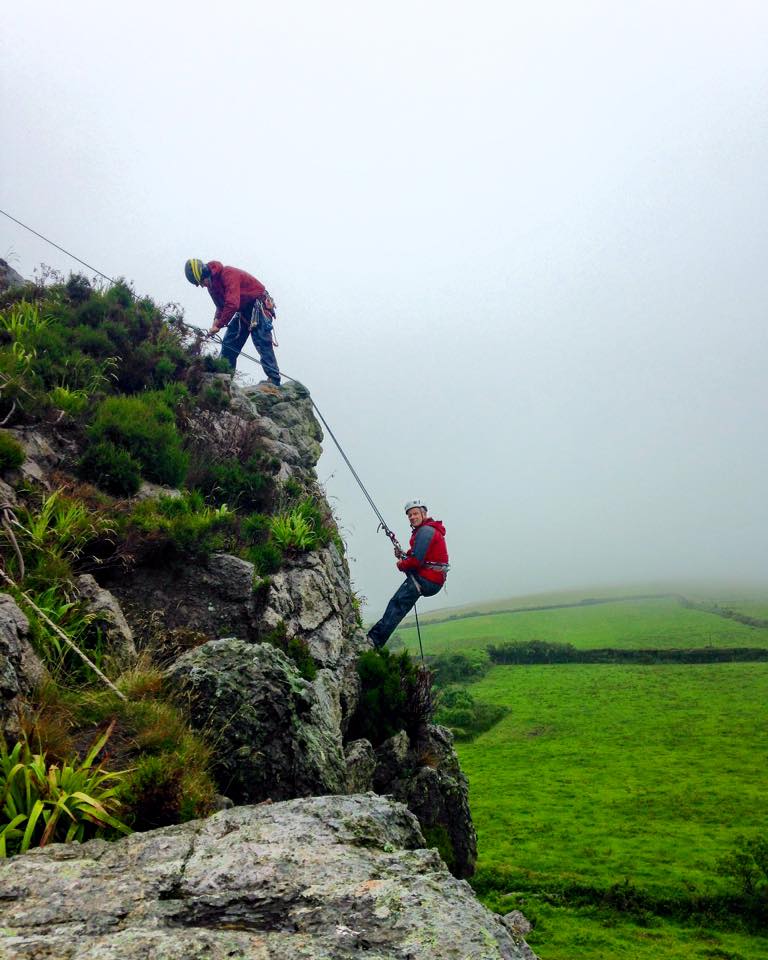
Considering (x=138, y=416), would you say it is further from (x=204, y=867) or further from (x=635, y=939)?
(x=635, y=939)

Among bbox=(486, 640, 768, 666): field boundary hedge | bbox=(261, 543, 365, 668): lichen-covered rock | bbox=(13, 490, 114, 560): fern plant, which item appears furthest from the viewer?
bbox=(486, 640, 768, 666): field boundary hedge

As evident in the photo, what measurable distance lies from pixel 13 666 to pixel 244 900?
283 cm

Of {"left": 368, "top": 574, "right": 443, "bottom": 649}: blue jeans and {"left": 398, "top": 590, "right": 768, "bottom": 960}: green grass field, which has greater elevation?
{"left": 368, "top": 574, "right": 443, "bottom": 649}: blue jeans

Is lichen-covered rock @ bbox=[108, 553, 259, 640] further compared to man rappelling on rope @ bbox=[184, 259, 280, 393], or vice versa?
man rappelling on rope @ bbox=[184, 259, 280, 393]

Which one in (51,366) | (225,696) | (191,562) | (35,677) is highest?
(51,366)

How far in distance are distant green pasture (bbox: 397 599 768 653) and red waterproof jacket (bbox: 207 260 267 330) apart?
75.0 ft

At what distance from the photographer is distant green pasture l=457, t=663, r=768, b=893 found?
35.0 ft

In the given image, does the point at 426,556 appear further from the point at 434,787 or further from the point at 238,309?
the point at 238,309

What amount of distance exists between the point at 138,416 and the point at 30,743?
24.4 ft

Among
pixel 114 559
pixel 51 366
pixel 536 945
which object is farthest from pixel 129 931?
pixel 51 366

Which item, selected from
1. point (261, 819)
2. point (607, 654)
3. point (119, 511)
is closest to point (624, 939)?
point (261, 819)

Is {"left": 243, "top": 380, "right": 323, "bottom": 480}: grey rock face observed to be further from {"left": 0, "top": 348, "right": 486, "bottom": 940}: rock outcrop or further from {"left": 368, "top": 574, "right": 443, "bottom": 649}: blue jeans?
{"left": 368, "top": 574, "right": 443, "bottom": 649}: blue jeans

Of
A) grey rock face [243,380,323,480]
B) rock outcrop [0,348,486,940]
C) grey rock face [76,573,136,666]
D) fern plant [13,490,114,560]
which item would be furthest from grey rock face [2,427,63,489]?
grey rock face [243,380,323,480]

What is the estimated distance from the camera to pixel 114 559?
23.8ft
